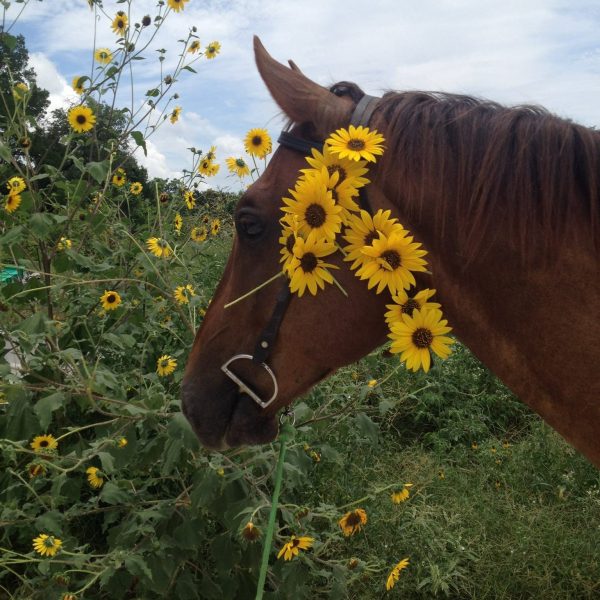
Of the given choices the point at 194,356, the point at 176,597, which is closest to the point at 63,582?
the point at 176,597

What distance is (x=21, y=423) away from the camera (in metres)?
2.03

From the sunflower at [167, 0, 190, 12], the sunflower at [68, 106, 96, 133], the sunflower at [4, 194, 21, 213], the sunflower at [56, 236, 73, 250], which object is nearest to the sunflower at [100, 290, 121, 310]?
the sunflower at [56, 236, 73, 250]

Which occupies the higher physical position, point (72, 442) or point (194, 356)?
point (194, 356)

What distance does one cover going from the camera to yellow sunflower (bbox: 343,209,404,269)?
133 cm

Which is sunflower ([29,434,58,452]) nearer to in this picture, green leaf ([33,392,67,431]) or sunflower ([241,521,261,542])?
green leaf ([33,392,67,431])

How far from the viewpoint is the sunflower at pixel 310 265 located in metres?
1.36

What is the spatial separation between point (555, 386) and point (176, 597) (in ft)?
6.03

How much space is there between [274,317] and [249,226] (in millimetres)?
234

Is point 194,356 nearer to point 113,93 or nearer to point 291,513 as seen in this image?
point 291,513

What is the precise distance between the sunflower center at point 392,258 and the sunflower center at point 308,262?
16 cm

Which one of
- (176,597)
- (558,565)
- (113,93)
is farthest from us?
(113,93)

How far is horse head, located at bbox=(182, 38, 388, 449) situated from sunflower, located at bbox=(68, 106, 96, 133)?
64.2 inches

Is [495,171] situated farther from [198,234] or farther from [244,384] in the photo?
[198,234]

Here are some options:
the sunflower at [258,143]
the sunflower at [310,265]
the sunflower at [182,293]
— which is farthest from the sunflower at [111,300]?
the sunflower at [310,265]
